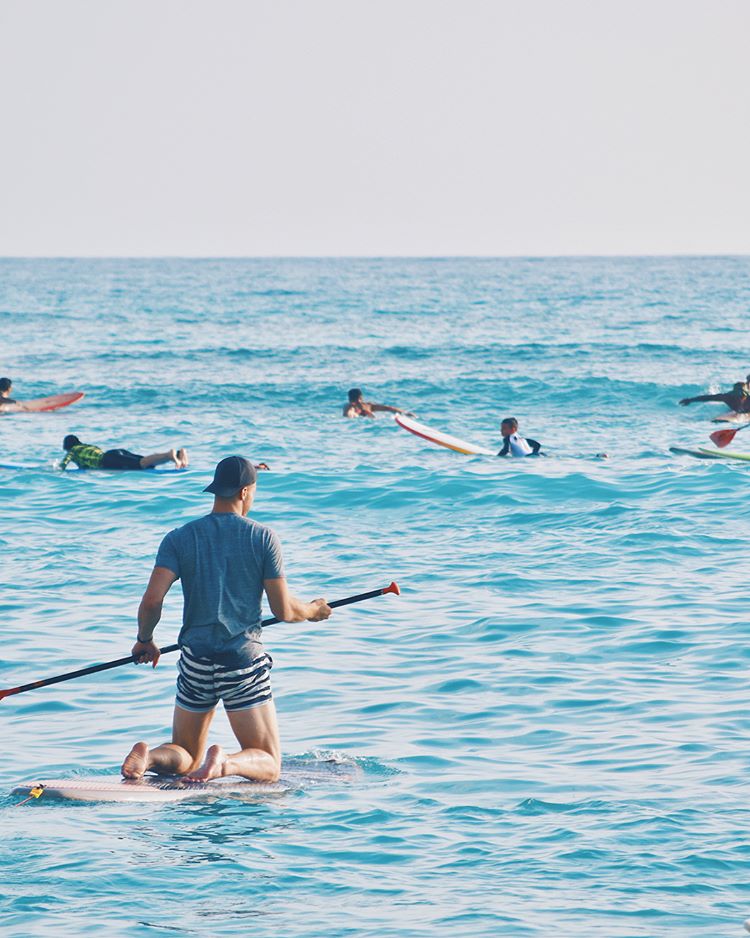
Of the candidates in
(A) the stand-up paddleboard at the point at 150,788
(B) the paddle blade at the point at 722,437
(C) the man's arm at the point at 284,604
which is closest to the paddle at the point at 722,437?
(B) the paddle blade at the point at 722,437

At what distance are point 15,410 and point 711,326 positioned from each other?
119 ft

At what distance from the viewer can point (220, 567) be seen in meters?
6.88

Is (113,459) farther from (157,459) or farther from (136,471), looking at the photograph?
(157,459)

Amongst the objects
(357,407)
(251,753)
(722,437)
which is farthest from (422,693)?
(357,407)

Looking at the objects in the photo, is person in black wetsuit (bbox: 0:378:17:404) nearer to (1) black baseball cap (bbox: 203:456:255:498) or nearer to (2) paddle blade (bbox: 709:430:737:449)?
(2) paddle blade (bbox: 709:430:737:449)

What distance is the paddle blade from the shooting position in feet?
70.7

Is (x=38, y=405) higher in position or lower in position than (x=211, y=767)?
higher

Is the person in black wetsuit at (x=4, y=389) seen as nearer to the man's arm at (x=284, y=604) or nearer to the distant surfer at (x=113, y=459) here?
the distant surfer at (x=113, y=459)

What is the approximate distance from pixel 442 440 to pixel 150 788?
52.8ft

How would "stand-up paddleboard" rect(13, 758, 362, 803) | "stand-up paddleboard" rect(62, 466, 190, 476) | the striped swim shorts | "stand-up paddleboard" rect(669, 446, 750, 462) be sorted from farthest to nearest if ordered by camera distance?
1. "stand-up paddleboard" rect(669, 446, 750, 462)
2. "stand-up paddleboard" rect(62, 466, 190, 476)
3. "stand-up paddleboard" rect(13, 758, 362, 803)
4. the striped swim shorts

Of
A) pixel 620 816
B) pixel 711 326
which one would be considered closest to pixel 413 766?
pixel 620 816

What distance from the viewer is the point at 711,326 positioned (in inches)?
2216

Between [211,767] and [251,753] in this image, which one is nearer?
[211,767]

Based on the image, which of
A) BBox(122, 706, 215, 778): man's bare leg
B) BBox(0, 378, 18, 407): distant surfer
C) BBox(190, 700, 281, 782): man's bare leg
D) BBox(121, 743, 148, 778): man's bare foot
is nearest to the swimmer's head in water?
BBox(0, 378, 18, 407): distant surfer
